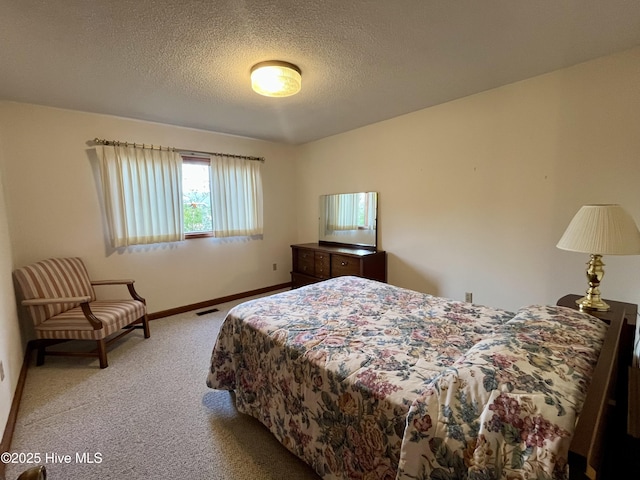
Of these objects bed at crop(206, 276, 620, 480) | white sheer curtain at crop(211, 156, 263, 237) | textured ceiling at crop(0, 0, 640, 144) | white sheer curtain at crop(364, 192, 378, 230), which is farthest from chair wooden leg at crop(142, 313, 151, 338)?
white sheer curtain at crop(364, 192, 378, 230)

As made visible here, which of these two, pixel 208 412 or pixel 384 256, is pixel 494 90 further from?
pixel 208 412

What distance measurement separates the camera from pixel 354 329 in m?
1.58

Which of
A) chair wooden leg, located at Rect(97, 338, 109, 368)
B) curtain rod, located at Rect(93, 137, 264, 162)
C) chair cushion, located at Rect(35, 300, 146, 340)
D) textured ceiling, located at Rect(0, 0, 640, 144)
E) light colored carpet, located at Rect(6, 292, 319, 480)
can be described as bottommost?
light colored carpet, located at Rect(6, 292, 319, 480)

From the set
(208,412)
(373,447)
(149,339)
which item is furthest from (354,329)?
(149,339)

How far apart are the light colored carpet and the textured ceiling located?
2351 millimetres

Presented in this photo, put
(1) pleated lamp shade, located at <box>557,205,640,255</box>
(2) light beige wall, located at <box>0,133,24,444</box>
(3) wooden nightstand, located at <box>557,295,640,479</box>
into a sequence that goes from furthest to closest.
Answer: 1. (2) light beige wall, located at <box>0,133,24,444</box>
2. (1) pleated lamp shade, located at <box>557,205,640,255</box>
3. (3) wooden nightstand, located at <box>557,295,640,479</box>

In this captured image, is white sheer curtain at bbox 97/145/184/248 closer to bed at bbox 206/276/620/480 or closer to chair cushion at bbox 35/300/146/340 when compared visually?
chair cushion at bbox 35/300/146/340

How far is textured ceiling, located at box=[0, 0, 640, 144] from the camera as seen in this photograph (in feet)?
4.99

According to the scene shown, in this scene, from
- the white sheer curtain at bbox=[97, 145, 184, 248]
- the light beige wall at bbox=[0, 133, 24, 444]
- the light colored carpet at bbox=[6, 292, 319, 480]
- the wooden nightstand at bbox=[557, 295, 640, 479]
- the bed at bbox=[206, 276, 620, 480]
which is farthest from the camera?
the white sheer curtain at bbox=[97, 145, 184, 248]

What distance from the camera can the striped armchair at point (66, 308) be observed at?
2439mm

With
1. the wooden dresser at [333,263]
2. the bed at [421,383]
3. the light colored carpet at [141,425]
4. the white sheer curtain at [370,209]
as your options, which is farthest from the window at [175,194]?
the bed at [421,383]

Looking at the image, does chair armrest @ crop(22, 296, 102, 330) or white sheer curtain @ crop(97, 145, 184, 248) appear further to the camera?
white sheer curtain @ crop(97, 145, 184, 248)

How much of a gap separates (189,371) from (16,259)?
2044mm

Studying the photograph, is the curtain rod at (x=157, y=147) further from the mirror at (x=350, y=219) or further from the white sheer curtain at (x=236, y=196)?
the mirror at (x=350, y=219)
